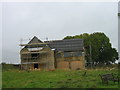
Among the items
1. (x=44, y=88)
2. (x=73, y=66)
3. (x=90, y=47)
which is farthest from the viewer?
(x=90, y=47)

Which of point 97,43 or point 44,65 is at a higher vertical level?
Answer: point 97,43

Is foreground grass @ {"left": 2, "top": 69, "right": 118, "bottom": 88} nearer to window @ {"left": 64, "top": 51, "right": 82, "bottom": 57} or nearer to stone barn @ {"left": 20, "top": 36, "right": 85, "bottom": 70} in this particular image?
stone barn @ {"left": 20, "top": 36, "right": 85, "bottom": 70}

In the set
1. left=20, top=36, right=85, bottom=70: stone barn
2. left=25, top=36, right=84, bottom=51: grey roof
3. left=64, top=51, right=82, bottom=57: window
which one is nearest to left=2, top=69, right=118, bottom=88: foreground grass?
left=20, top=36, right=85, bottom=70: stone barn

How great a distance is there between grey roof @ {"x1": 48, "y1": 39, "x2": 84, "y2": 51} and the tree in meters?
4.59

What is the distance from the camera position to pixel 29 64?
2359 inches

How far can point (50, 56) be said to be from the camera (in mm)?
59656

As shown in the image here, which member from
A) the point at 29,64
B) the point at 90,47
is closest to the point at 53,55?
the point at 29,64

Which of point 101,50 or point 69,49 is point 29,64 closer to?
point 69,49

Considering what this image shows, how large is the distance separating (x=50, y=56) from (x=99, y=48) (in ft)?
56.6

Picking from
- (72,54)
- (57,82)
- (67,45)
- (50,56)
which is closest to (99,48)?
(67,45)

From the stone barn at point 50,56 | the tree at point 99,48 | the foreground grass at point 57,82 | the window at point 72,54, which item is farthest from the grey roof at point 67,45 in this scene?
the foreground grass at point 57,82

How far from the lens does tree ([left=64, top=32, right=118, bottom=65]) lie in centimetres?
6692

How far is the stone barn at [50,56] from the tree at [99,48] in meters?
6.00

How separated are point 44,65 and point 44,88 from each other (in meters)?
39.8
